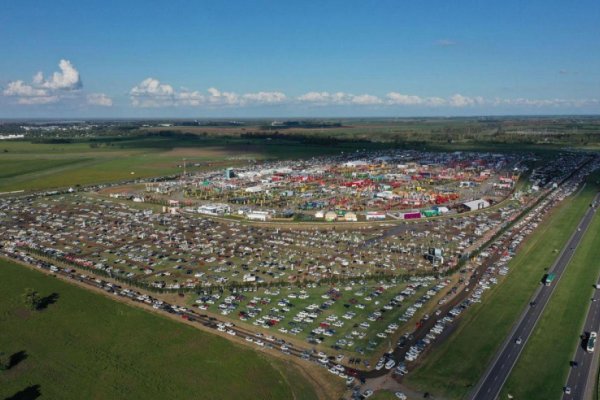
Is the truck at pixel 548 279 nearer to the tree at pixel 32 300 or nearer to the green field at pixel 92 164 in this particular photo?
the tree at pixel 32 300

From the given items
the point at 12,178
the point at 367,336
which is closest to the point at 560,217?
the point at 367,336

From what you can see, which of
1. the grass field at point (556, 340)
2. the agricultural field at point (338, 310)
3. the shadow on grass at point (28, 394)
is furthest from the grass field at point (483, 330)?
the shadow on grass at point (28, 394)

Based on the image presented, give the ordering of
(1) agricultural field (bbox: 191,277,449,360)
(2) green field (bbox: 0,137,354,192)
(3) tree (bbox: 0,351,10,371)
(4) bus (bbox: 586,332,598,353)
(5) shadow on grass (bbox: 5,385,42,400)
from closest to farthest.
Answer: (5) shadow on grass (bbox: 5,385,42,400), (3) tree (bbox: 0,351,10,371), (4) bus (bbox: 586,332,598,353), (1) agricultural field (bbox: 191,277,449,360), (2) green field (bbox: 0,137,354,192)

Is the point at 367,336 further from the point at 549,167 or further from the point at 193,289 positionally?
the point at 549,167

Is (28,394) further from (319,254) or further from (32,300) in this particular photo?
(319,254)

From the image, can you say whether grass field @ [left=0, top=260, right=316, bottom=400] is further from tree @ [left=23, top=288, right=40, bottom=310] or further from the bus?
the bus

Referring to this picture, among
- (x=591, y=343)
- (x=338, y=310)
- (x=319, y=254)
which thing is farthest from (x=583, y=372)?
(x=319, y=254)

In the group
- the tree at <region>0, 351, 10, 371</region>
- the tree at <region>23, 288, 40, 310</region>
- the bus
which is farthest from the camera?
the tree at <region>23, 288, 40, 310</region>

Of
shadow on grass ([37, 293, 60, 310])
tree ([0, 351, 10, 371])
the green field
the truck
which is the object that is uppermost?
the green field

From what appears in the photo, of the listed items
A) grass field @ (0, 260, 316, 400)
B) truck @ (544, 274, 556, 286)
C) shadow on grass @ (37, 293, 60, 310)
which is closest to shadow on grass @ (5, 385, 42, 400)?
grass field @ (0, 260, 316, 400)
